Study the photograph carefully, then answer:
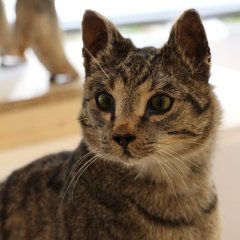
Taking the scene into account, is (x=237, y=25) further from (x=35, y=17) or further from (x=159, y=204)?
(x=159, y=204)

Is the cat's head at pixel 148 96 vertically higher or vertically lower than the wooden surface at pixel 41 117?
higher

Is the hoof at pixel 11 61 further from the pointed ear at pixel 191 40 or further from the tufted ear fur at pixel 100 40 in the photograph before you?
the pointed ear at pixel 191 40

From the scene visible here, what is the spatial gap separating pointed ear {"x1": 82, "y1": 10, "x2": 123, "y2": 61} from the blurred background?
0.26 meters

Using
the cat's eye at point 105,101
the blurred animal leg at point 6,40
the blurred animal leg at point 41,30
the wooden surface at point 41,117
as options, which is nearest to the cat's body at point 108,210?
the cat's eye at point 105,101

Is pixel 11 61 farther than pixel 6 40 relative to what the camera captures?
Yes

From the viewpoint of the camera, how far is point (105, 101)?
82 centimetres

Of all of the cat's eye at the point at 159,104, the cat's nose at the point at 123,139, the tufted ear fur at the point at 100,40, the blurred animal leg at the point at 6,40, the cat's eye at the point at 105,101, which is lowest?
the blurred animal leg at the point at 6,40

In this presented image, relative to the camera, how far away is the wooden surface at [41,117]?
1312mm

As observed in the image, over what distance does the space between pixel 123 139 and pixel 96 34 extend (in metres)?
0.21

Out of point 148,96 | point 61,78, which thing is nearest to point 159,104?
point 148,96

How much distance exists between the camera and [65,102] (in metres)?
1.47

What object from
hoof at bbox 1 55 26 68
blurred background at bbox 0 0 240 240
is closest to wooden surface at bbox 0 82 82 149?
blurred background at bbox 0 0 240 240

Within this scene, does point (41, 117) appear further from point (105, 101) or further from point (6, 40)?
point (105, 101)

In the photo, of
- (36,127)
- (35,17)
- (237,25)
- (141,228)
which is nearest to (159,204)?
(141,228)
